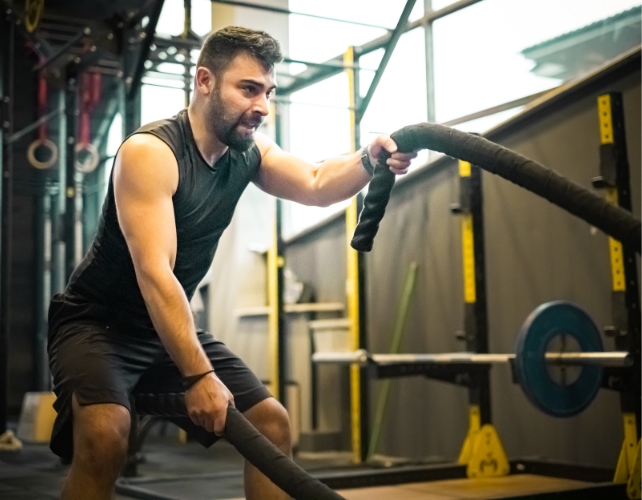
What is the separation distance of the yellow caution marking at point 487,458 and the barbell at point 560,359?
2.00 ft

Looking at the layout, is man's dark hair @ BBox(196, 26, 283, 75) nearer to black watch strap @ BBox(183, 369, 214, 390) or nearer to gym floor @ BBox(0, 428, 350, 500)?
black watch strap @ BBox(183, 369, 214, 390)

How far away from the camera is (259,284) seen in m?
6.30

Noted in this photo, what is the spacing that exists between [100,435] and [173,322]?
0.97 ft

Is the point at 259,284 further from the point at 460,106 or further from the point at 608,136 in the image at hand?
the point at 608,136

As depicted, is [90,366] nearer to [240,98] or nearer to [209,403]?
[209,403]

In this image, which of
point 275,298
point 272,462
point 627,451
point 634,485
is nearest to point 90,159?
point 275,298

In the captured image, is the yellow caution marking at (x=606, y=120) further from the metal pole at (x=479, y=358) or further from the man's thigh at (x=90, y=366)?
the man's thigh at (x=90, y=366)

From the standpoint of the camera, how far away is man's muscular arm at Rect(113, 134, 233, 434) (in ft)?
6.21

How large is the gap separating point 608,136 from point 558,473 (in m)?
1.52

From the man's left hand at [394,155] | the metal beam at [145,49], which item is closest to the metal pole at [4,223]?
the metal beam at [145,49]

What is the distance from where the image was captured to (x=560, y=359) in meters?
3.52

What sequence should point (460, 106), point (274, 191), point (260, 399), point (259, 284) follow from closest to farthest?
point (260, 399) < point (274, 191) < point (460, 106) < point (259, 284)

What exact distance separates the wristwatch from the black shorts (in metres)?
0.60

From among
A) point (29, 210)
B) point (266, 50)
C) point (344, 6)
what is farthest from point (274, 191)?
point (29, 210)
